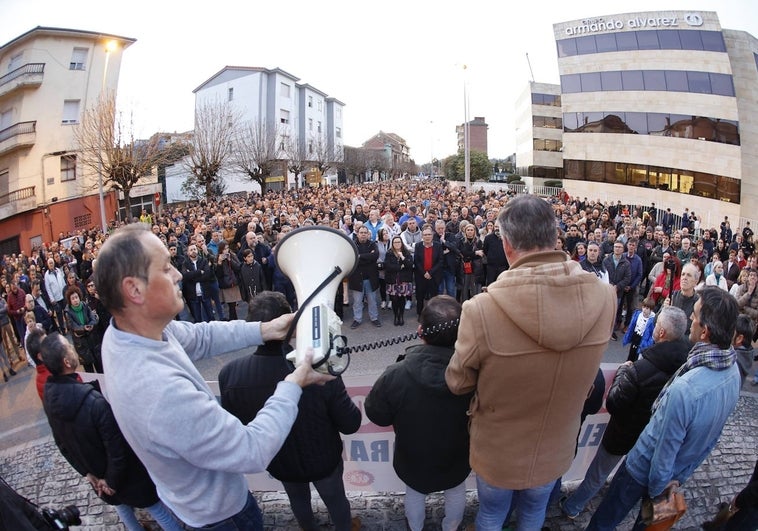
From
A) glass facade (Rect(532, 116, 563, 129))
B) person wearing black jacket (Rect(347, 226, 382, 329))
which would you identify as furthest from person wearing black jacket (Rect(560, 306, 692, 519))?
glass facade (Rect(532, 116, 563, 129))

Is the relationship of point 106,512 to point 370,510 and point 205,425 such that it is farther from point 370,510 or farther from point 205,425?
point 205,425

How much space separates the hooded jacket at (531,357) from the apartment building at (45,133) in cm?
2189

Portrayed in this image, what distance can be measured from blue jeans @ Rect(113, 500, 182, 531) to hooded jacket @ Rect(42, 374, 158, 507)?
0.15 metres

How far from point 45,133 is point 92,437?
23965mm

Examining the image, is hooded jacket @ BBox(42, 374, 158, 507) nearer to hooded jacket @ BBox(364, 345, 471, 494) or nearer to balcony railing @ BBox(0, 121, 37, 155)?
hooded jacket @ BBox(364, 345, 471, 494)

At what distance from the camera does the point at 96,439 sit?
2.41 m

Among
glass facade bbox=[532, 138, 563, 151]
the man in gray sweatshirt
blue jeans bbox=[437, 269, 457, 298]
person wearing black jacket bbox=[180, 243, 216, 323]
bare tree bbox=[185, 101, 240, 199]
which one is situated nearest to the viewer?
the man in gray sweatshirt

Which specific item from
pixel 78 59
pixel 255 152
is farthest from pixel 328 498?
pixel 255 152

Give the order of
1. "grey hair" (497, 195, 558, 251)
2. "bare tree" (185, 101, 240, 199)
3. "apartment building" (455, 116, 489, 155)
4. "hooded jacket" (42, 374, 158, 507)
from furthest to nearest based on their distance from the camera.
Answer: "apartment building" (455, 116, 489, 155) < "bare tree" (185, 101, 240, 199) < "hooded jacket" (42, 374, 158, 507) < "grey hair" (497, 195, 558, 251)

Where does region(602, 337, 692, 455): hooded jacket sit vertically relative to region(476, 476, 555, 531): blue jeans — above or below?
above

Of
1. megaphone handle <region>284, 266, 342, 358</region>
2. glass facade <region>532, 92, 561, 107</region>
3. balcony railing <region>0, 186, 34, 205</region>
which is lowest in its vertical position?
megaphone handle <region>284, 266, 342, 358</region>

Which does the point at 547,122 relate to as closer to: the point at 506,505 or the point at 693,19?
the point at 693,19

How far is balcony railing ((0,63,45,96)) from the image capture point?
59.8 feet

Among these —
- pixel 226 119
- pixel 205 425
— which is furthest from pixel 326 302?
pixel 226 119
